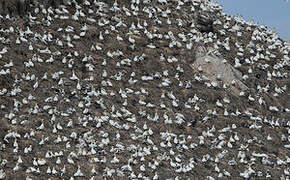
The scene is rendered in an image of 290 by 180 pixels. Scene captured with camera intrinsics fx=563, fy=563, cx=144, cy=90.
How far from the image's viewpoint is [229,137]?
39781mm

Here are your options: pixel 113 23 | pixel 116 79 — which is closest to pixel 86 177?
pixel 116 79

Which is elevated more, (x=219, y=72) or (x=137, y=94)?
(x=219, y=72)

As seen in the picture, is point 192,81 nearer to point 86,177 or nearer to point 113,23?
point 113,23

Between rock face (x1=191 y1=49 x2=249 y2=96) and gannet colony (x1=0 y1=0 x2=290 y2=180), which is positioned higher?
rock face (x1=191 y1=49 x2=249 y2=96)

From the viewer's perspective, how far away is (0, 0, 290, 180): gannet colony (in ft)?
112

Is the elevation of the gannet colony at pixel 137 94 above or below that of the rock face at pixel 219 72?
below

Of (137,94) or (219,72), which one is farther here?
(219,72)

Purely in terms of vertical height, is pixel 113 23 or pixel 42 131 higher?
pixel 113 23

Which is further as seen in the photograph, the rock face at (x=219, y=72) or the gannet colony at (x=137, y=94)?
the rock face at (x=219, y=72)

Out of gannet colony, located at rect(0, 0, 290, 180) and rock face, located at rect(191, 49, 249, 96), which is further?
rock face, located at rect(191, 49, 249, 96)

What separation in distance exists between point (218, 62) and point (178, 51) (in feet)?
11.3

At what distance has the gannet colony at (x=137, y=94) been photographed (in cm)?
3425

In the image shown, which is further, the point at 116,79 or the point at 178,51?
the point at 178,51

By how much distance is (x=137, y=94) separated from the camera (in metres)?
40.8
